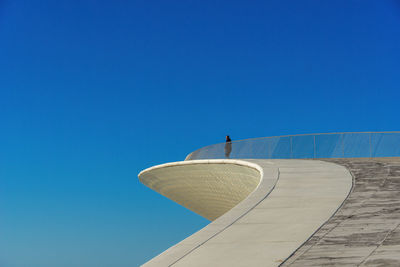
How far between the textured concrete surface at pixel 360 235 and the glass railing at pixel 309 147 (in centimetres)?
1347

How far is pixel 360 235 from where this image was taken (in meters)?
6.45

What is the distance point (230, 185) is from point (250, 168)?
17.8ft

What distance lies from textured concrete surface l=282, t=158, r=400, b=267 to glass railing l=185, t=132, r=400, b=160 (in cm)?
1347

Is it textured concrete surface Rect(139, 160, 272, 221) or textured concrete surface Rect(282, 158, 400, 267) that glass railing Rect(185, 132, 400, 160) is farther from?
textured concrete surface Rect(282, 158, 400, 267)

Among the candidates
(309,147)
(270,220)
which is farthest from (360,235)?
(309,147)

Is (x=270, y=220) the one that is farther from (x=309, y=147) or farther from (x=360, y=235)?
(x=309, y=147)

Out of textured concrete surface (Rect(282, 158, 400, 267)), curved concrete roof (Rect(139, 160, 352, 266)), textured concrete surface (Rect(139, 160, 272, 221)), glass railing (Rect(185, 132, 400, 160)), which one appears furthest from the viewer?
glass railing (Rect(185, 132, 400, 160))

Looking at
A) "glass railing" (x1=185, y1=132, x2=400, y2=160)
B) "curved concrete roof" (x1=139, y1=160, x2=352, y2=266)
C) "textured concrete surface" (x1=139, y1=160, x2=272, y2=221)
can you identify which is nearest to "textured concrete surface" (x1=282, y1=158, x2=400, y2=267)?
"curved concrete roof" (x1=139, y1=160, x2=352, y2=266)

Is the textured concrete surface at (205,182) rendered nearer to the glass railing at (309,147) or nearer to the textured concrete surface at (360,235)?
the glass railing at (309,147)

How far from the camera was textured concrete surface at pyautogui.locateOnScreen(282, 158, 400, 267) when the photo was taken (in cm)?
542

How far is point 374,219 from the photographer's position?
7.31 m

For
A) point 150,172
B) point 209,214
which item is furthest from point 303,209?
point 209,214

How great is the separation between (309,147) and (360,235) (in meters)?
17.6

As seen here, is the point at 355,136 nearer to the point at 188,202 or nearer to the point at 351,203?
the point at 188,202
